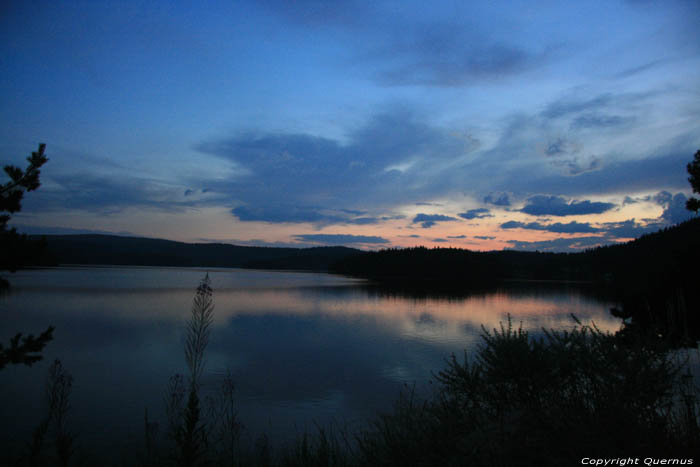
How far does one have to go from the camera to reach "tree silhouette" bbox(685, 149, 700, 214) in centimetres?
744

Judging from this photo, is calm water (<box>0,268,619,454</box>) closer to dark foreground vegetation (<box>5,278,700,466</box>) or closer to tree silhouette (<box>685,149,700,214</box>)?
dark foreground vegetation (<box>5,278,700,466</box>)

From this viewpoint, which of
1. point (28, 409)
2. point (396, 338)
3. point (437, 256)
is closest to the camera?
point (28, 409)

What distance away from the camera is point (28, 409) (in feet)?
30.6

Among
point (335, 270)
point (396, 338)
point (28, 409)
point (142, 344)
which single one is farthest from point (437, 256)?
point (28, 409)

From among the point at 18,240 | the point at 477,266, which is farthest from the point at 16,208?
the point at 477,266

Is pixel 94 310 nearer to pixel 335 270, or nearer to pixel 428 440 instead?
pixel 428 440

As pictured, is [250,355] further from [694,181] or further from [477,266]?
[477,266]

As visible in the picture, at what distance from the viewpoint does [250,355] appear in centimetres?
1557

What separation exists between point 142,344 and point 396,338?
1124 cm

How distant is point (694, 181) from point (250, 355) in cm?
1412

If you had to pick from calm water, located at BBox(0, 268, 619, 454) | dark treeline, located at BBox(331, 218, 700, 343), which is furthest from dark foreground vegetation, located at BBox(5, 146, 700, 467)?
dark treeline, located at BBox(331, 218, 700, 343)

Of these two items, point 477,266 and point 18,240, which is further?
point 477,266

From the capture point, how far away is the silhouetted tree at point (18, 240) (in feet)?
14.3

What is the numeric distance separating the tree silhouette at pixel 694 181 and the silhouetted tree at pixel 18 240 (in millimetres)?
10178
